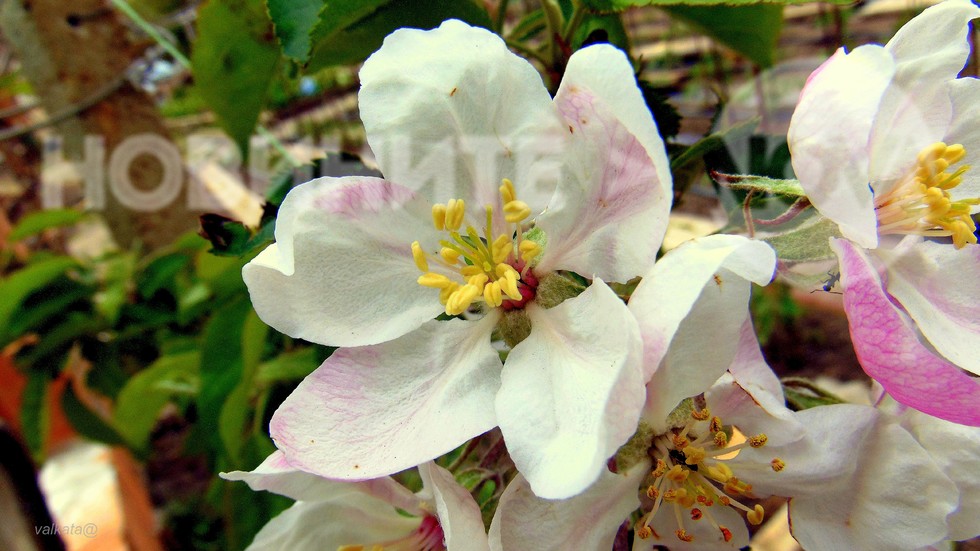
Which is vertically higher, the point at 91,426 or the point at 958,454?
Answer: the point at 958,454

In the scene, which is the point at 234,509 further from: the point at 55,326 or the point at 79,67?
the point at 79,67

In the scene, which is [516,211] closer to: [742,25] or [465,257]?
[465,257]

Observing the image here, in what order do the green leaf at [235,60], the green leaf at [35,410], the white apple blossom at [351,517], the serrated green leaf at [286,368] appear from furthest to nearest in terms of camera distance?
1. the green leaf at [35,410]
2. the serrated green leaf at [286,368]
3. the green leaf at [235,60]
4. the white apple blossom at [351,517]

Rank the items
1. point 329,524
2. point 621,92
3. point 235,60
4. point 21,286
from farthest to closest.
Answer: point 21,286, point 235,60, point 329,524, point 621,92

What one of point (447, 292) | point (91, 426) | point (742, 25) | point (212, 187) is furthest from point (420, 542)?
point (212, 187)

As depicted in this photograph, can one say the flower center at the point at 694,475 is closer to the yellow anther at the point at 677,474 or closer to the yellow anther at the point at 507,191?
the yellow anther at the point at 677,474

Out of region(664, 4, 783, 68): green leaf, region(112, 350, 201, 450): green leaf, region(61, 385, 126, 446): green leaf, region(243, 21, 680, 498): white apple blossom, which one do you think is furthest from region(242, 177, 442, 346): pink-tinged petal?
region(61, 385, 126, 446): green leaf

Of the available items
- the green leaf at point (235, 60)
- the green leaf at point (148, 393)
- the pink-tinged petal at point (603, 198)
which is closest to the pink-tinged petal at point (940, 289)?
the pink-tinged petal at point (603, 198)
